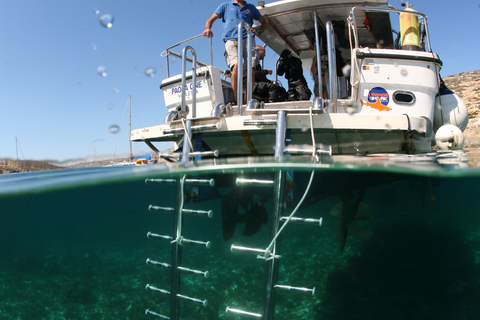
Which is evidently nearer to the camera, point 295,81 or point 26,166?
point 295,81

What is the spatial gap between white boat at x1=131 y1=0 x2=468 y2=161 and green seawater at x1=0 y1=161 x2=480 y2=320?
0.47m

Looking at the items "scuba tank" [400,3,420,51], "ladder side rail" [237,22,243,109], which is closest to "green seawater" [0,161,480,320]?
"ladder side rail" [237,22,243,109]

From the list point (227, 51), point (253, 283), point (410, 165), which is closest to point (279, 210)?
point (410, 165)

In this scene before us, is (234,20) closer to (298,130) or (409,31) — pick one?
(298,130)

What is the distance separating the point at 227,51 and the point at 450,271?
1099 cm

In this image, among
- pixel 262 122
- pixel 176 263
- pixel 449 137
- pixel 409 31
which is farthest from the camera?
pixel 409 31

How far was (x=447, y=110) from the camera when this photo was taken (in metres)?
5.46

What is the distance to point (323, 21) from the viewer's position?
6488 mm

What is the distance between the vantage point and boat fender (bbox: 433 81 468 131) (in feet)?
17.9

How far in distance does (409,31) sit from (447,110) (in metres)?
1.60

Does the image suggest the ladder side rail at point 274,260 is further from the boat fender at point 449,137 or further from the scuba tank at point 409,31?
the scuba tank at point 409,31

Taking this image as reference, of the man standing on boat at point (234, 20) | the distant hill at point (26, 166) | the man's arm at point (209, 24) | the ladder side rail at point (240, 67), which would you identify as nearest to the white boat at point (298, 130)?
the ladder side rail at point (240, 67)

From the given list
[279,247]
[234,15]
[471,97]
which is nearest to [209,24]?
[234,15]

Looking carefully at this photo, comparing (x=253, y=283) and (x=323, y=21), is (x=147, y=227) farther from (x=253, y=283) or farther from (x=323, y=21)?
(x=323, y=21)
